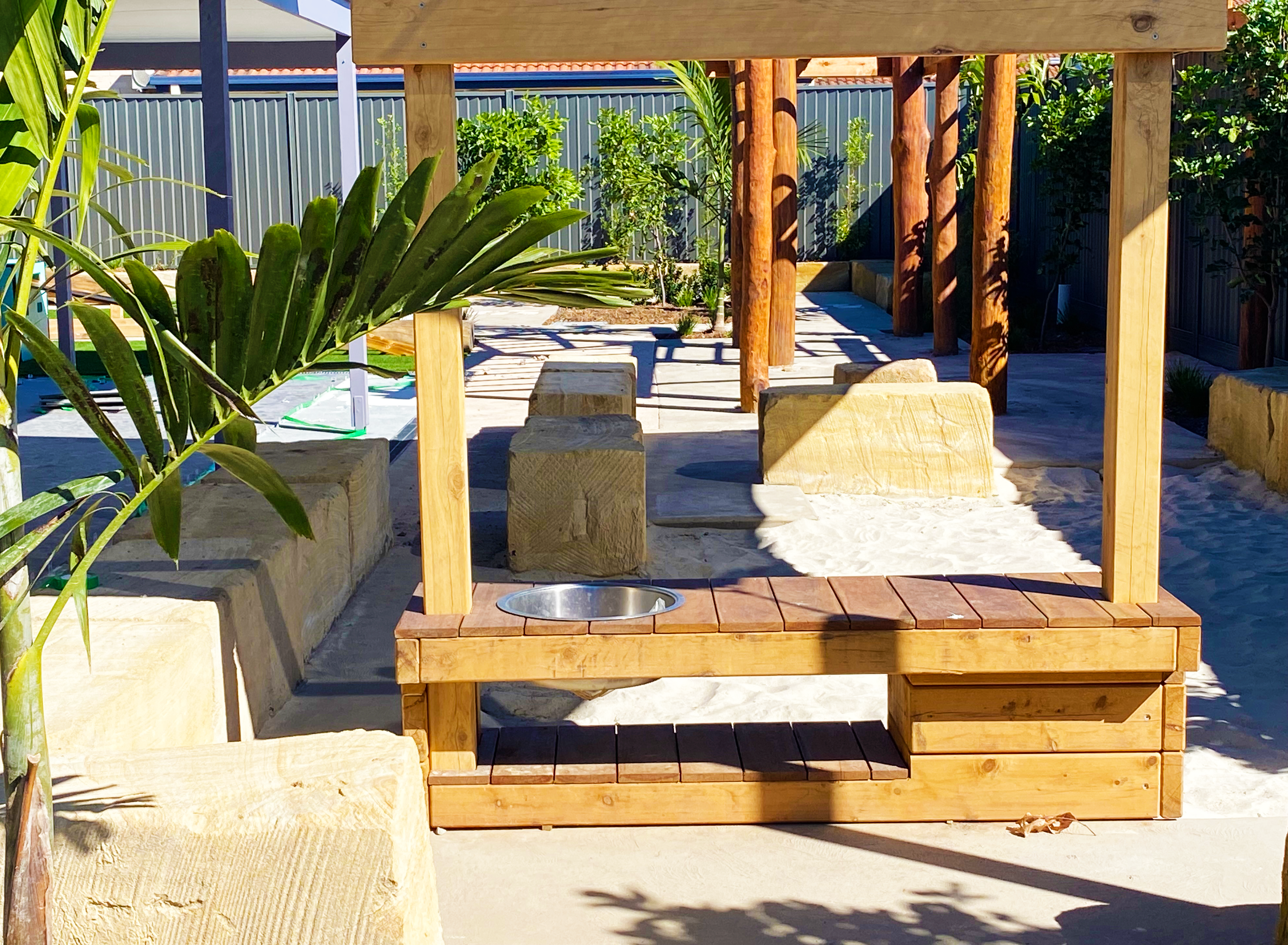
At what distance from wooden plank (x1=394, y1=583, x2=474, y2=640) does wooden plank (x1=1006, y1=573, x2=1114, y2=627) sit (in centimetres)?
148

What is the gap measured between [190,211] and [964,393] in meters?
14.7

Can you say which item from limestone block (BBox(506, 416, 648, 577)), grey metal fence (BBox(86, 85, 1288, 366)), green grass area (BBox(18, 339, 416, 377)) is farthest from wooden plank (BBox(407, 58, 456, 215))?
grey metal fence (BBox(86, 85, 1288, 366))

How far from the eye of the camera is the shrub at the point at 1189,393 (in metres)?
9.24

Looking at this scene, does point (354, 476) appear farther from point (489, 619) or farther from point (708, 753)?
point (708, 753)

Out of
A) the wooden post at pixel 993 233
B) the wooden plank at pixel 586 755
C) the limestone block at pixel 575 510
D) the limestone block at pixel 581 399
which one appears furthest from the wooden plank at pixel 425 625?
the wooden post at pixel 993 233

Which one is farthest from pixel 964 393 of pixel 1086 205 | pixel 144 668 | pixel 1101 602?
pixel 1086 205

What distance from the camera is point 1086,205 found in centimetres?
1275

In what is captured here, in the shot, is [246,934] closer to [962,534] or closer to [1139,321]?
[1139,321]

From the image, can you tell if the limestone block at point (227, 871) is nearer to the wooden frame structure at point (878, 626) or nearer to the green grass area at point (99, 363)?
the wooden frame structure at point (878, 626)

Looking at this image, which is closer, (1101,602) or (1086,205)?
(1101,602)

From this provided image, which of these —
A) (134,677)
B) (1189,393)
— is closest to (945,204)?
(1189,393)

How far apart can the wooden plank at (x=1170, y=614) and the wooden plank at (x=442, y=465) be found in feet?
5.63

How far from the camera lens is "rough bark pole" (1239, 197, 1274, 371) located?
9828mm

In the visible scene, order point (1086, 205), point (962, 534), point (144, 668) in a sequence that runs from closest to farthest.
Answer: point (144, 668) < point (962, 534) < point (1086, 205)
